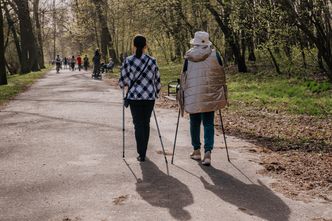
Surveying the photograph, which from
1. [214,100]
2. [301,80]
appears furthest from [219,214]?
[301,80]

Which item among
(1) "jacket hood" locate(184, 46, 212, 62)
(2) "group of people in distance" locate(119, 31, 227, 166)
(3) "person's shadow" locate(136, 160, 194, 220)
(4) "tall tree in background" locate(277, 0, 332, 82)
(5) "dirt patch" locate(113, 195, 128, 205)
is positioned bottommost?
(3) "person's shadow" locate(136, 160, 194, 220)

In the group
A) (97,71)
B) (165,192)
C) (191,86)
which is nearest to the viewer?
(165,192)

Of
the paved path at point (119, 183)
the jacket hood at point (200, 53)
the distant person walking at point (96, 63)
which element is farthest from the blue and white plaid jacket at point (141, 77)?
the distant person walking at point (96, 63)

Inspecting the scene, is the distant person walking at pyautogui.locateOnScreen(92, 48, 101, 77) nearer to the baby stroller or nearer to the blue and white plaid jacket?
the baby stroller

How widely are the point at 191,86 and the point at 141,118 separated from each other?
926 mm

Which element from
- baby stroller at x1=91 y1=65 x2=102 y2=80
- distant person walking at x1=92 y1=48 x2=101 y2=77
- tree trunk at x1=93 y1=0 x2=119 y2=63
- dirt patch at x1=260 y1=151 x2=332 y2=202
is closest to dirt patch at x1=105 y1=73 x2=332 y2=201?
dirt patch at x1=260 y1=151 x2=332 y2=202

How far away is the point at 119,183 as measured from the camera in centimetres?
623

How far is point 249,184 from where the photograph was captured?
6.19 metres

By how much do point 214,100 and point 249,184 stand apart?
1.56 m

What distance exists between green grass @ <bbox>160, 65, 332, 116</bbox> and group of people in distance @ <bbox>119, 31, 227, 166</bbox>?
5.61 metres

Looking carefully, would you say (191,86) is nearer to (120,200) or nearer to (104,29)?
(120,200)

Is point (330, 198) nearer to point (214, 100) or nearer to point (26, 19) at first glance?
point (214, 100)

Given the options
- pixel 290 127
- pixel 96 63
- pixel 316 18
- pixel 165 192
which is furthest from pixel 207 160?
pixel 96 63

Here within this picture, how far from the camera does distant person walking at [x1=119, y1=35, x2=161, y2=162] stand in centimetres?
730
